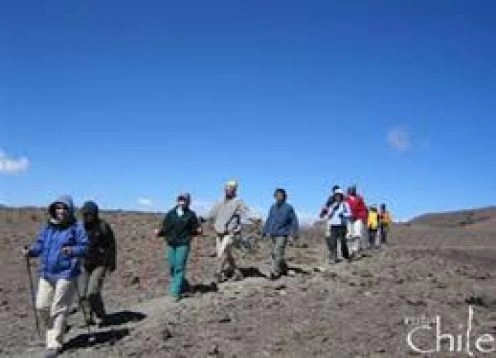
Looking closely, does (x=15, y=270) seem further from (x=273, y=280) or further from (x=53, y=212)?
(x=53, y=212)

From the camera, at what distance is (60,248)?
42.4 feet

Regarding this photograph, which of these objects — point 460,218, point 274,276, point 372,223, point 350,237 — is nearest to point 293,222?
point 274,276

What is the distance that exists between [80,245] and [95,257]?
1.91 m

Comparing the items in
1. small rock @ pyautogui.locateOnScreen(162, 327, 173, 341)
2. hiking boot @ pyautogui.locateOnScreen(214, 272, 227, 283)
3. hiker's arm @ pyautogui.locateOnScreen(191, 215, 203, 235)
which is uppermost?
hiker's arm @ pyautogui.locateOnScreen(191, 215, 203, 235)

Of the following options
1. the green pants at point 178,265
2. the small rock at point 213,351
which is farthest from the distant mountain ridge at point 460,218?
the small rock at point 213,351

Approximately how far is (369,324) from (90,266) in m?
4.58

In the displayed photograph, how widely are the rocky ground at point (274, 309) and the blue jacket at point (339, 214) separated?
105 centimetres

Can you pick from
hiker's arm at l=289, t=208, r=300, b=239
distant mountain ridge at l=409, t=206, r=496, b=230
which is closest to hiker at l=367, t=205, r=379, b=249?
hiker's arm at l=289, t=208, r=300, b=239

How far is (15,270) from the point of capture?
23250 mm

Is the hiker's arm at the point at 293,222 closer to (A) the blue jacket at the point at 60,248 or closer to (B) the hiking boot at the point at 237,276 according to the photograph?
(B) the hiking boot at the point at 237,276

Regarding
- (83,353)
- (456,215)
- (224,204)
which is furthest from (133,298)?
(456,215)

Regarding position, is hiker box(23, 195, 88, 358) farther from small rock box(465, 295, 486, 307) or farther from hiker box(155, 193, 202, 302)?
small rock box(465, 295, 486, 307)

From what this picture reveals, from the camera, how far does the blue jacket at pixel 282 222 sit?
Answer: 19.4 m

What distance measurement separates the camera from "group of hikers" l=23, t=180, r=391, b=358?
12.9 meters
